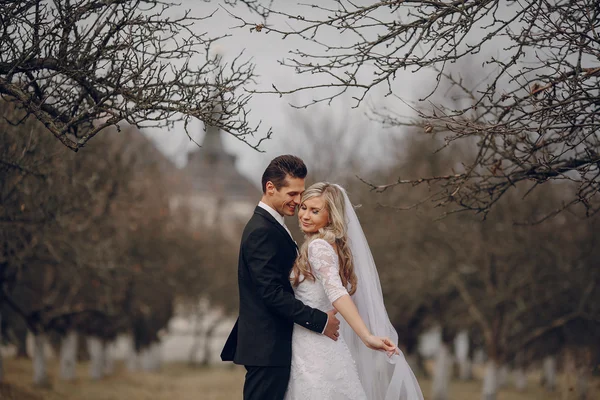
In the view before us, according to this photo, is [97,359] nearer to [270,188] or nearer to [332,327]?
[270,188]

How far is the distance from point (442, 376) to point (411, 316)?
80.6 inches

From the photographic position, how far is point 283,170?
18.7ft

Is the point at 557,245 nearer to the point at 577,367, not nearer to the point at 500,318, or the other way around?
the point at 500,318

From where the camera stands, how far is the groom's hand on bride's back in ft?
18.1

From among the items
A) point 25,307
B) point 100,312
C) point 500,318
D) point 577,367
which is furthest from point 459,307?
point 25,307

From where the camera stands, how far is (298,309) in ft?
17.7

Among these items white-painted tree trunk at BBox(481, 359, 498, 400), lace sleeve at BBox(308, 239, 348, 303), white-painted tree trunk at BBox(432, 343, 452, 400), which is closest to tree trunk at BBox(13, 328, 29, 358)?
white-painted tree trunk at BBox(432, 343, 452, 400)

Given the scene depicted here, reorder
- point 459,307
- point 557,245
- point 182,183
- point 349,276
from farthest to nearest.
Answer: point 182,183 → point 459,307 → point 557,245 → point 349,276

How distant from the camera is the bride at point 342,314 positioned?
550 cm

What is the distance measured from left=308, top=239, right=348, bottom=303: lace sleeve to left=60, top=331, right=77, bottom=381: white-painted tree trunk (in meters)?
17.2

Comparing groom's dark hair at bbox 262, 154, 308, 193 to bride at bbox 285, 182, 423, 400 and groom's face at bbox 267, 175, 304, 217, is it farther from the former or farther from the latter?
bride at bbox 285, 182, 423, 400

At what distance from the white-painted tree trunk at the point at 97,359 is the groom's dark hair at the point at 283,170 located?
1994 cm

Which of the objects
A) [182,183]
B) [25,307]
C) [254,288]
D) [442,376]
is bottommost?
[442,376]

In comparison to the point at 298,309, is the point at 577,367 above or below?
below
